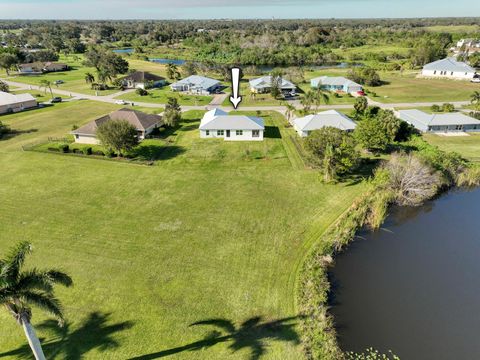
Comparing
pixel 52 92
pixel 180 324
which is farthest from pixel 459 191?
pixel 52 92

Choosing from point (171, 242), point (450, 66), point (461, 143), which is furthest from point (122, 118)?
point (450, 66)

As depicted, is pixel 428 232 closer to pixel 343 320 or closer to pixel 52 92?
pixel 343 320

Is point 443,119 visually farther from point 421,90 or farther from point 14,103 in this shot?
point 14,103

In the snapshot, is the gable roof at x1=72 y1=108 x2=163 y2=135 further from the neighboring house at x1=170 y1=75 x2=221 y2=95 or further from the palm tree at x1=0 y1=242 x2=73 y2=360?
the palm tree at x1=0 y1=242 x2=73 y2=360

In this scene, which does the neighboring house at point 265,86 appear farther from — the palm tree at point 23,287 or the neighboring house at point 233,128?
the palm tree at point 23,287

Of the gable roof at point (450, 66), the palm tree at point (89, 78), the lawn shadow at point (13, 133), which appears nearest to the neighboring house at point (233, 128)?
the lawn shadow at point (13, 133)
